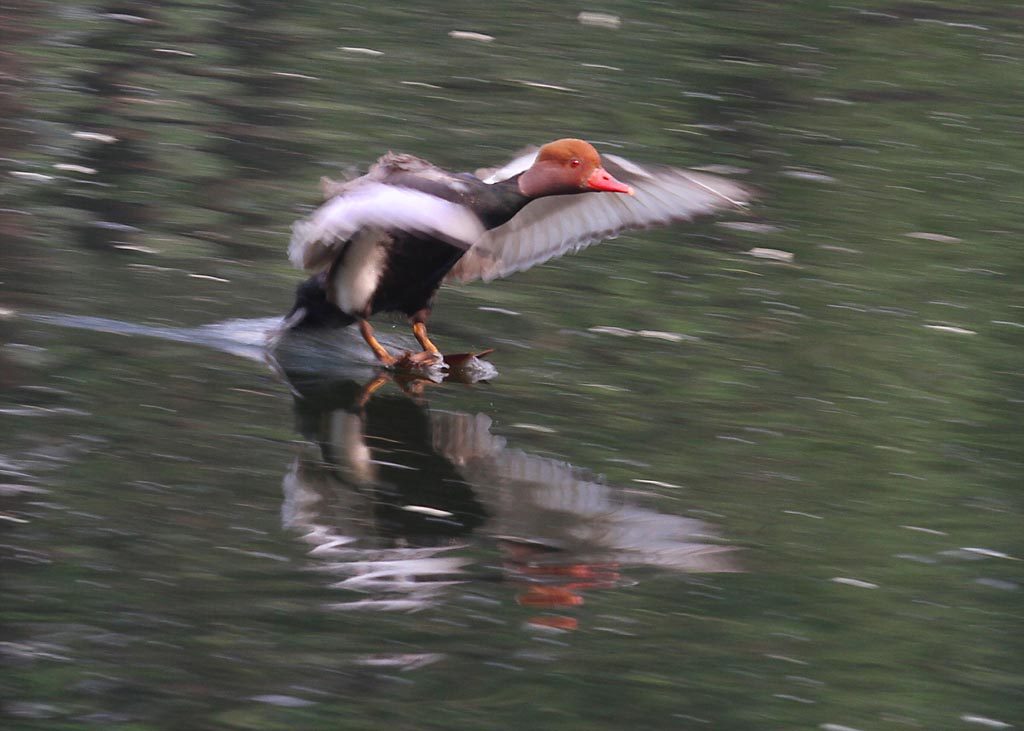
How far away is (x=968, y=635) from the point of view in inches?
187

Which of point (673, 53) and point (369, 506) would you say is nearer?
point (369, 506)

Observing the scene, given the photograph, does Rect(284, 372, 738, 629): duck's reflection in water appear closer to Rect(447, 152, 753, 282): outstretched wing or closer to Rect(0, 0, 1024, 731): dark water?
Rect(0, 0, 1024, 731): dark water

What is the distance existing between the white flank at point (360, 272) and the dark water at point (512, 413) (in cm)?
31

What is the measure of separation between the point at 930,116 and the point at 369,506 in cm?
606

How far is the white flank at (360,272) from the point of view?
611 centimetres

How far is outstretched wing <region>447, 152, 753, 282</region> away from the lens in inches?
260

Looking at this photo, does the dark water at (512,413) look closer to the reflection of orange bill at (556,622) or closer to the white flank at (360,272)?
the reflection of orange bill at (556,622)

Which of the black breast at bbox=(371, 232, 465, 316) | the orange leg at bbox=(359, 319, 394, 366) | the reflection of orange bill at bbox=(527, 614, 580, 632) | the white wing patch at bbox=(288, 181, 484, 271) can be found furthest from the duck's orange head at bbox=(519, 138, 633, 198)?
the reflection of orange bill at bbox=(527, 614, 580, 632)

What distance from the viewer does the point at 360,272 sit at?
245 inches

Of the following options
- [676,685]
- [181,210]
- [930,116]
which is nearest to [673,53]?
[930,116]

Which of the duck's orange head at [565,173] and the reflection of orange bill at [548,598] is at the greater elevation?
the duck's orange head at [565,173]

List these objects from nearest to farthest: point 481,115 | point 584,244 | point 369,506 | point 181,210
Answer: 1. point 369,506
2. point 584,244
3. point 181,210
4. point 481,115

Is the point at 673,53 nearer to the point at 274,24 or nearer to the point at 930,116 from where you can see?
the point at 930,116

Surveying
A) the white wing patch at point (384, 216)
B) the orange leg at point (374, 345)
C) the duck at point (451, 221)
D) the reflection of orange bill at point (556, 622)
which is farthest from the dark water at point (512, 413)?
the white wing patch at point (384, 216)
